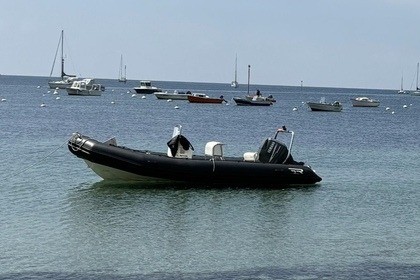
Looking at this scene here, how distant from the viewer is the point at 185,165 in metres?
31.8

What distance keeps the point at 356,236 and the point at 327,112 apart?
93.0 meters

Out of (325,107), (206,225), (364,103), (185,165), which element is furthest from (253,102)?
(206,225)

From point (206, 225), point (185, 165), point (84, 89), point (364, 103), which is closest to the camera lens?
point (206, 225)

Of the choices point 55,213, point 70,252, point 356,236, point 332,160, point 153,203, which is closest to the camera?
point 70,252

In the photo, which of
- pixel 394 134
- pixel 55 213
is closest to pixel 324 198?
pixel 55 213

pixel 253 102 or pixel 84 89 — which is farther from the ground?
pixel 84 89

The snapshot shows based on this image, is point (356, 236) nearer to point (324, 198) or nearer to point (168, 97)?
point (324, 198)

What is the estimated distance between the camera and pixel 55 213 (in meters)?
26.9

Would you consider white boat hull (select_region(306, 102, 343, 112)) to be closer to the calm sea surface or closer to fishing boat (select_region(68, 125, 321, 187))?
the calm sea surface

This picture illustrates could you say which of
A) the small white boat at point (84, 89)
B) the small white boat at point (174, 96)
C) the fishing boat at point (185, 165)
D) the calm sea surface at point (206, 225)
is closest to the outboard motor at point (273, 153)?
the fishing boat at point (185, 165)

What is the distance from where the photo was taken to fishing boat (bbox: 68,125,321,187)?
3139 centimetres

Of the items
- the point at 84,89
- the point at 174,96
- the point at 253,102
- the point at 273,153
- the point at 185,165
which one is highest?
the point at 273,153

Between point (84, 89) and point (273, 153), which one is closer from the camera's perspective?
point (273, 153)

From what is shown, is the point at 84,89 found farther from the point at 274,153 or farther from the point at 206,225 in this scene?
the point at 206,225
